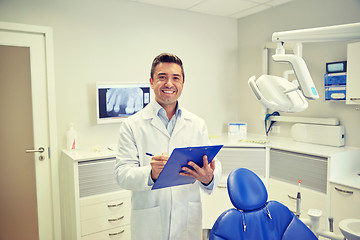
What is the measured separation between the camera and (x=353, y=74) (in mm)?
2404

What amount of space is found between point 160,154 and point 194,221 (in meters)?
0.39

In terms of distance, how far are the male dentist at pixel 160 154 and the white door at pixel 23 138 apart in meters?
1.40

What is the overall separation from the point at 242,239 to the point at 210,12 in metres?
2.69

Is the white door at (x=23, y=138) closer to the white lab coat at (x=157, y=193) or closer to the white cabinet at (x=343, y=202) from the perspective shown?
the white lab coat at (x=157, y=193)

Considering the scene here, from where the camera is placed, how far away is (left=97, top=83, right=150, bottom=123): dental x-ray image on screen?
2.78m

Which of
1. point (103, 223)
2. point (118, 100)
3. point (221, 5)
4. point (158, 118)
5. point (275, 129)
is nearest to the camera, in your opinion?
point (158, 118)

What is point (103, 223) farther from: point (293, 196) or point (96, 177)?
point (293, 196)

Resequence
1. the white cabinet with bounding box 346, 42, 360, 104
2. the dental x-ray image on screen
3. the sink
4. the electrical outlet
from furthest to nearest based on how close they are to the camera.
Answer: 1. the electrical outlet
2. the dental x-ray image on screen
3. the white cabinet with bounding box 346, 42, 360, 104
4. the sink

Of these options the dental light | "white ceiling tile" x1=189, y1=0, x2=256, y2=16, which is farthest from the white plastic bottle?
the dental light

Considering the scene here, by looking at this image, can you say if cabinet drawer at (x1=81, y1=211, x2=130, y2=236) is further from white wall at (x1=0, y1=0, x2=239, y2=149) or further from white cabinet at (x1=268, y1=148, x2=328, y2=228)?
white cabinet at (x1=268, y1=148, x2=328, y2=228)

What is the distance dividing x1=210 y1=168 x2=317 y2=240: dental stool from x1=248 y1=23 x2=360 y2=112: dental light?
57 cm

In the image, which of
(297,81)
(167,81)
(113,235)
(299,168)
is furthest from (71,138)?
(297,81)

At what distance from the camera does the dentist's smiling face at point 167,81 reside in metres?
1.50

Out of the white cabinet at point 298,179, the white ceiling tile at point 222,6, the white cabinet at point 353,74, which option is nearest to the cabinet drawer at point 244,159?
the white cabinet at point 298,179
